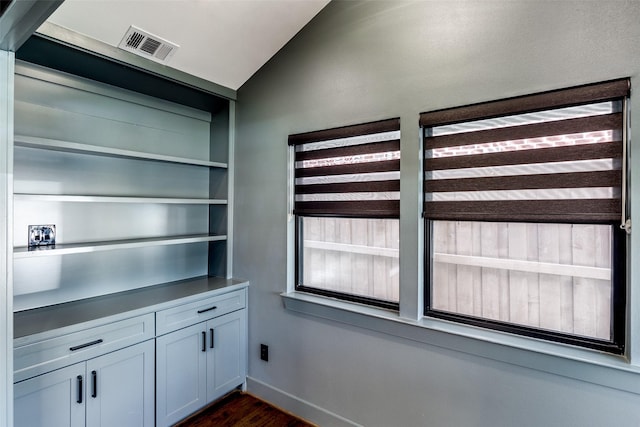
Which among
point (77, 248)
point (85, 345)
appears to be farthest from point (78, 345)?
point (77, 248)

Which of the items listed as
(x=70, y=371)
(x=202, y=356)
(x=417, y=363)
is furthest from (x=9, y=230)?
(x=417, y=363)

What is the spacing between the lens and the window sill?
1409mm

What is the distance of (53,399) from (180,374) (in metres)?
0.70

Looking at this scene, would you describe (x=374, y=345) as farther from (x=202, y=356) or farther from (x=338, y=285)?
(x=202, y=356)

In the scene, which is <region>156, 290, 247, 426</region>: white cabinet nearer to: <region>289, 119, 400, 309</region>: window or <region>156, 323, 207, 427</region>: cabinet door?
<region>156, 323, 207, 427</region>: cabinet door

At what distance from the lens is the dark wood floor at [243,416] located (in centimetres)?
231

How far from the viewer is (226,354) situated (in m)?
2.56

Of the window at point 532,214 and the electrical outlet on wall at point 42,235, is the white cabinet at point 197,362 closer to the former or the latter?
the electrical outlet on wall at point 42,235

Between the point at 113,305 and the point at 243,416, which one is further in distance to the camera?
the point at 243,416

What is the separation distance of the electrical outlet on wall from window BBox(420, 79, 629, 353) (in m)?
2.34

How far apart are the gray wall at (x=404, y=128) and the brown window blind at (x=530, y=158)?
0.08 metres

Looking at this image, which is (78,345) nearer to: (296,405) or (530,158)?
(296,405)

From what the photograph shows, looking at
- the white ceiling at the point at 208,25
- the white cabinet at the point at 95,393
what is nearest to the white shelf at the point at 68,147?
the white ceiling at the point at 208,25

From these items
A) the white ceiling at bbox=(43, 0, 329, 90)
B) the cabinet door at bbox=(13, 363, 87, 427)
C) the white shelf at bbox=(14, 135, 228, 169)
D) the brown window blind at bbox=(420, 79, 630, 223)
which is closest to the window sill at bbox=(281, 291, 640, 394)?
the brown window blind at bbox=(420, 79, 630, 223)
